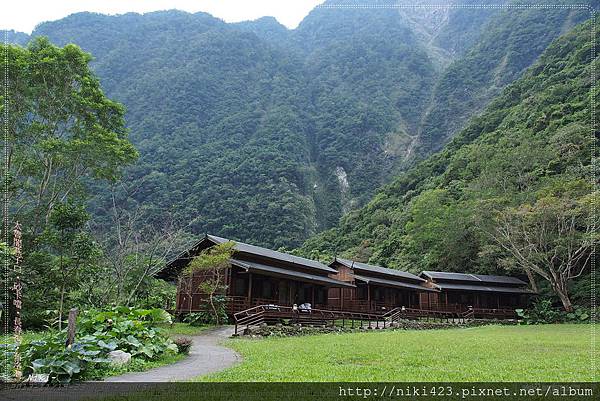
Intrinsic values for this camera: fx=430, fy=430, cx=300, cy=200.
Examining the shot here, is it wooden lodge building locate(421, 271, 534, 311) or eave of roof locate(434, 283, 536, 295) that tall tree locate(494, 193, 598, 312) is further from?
wooden lodge building locate(421, 271, 534, 311)

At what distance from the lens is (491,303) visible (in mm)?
40562

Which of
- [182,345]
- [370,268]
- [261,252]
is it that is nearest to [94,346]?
[182,345]

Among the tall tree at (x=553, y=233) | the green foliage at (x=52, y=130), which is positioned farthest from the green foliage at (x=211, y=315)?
the tall tree at (x=553, y=233)

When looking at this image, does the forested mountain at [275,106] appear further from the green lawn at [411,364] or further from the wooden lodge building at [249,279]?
the green lawn at [411,364]

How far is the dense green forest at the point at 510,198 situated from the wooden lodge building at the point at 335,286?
3.41 meters

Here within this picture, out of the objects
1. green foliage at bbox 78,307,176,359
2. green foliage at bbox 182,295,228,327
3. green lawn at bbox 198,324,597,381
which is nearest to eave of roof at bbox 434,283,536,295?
green foliage at bbox 182,295,228,327

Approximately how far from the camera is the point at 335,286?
29688mm

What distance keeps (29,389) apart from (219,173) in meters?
68.1

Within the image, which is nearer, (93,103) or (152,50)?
(93,103)

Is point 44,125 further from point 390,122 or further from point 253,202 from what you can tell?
point 390,122

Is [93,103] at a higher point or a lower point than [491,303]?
higher

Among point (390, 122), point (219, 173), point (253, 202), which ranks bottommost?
point (253, 202)

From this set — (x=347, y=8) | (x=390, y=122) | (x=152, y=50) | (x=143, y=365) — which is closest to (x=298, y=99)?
(x=390, y=122)

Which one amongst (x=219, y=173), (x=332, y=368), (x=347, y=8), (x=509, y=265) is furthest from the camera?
(x=347, y=8)
